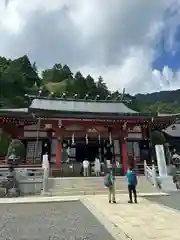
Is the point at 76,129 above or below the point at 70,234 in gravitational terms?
above

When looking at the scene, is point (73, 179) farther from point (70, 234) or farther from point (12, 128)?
point (70, 234)

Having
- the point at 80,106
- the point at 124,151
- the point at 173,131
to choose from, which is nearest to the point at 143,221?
the point at 124,151

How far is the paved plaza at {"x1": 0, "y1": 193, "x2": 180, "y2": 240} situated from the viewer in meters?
6.94

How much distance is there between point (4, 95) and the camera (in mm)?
70688

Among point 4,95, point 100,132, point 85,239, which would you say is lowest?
point 85,239

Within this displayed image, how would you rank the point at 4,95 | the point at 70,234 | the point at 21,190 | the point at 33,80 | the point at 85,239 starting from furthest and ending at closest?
1. the point at 33,80
2. the point at 4,95
3. the point at 21,190
4. the point at 70,234
5. the point at 85,239

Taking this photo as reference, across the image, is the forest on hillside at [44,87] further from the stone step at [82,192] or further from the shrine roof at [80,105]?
the stone step at [82,192]

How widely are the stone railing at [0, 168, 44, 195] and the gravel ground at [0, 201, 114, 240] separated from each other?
5.77 meters

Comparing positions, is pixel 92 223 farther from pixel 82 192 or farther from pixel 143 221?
pixel 82 192

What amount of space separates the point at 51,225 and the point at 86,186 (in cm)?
999

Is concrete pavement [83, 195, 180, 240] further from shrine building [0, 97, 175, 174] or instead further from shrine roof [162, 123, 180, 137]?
shrine roof [162, 123, 180, 137]

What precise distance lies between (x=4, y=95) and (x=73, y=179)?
186ft

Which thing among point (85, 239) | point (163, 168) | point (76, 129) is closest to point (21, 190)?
point (76, 129)

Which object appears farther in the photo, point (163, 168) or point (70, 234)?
point (163, 168)
